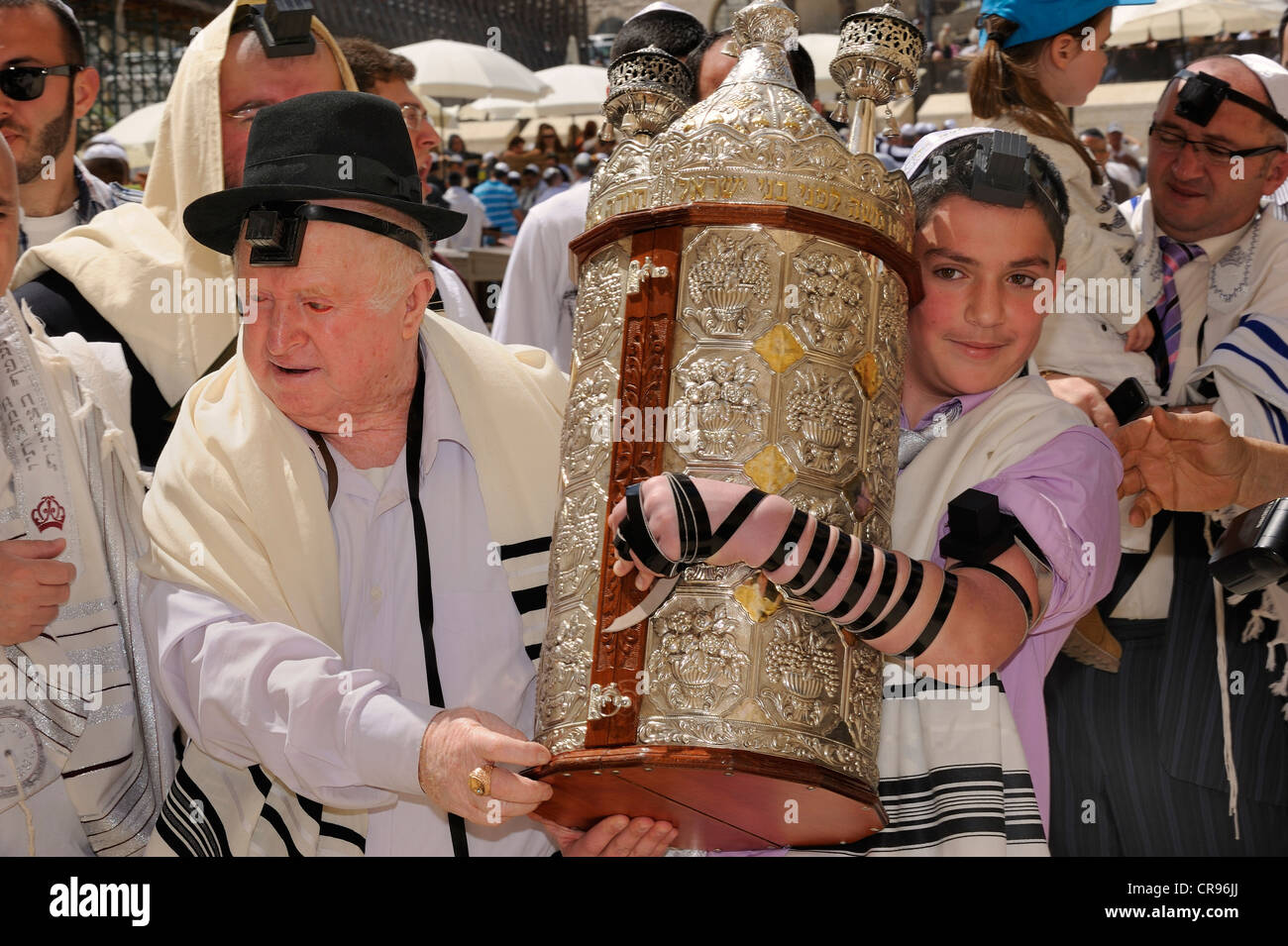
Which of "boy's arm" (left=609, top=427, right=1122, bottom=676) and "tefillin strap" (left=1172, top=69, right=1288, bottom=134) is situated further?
"tefillin strap" (left=1172, top=69, right=1288, bottom=134)

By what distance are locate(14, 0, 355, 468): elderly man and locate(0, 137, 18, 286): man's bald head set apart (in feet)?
2.10

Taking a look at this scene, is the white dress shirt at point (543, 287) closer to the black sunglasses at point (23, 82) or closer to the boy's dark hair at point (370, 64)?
the boy's dark hair at point (370, 64)

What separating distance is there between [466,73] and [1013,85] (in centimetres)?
1606

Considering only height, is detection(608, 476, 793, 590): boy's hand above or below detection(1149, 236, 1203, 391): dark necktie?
below

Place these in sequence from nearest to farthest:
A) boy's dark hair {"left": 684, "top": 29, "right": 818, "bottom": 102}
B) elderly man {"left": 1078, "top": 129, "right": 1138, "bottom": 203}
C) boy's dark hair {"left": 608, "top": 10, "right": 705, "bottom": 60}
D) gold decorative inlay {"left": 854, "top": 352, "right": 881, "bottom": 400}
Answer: gold decorative inlay {"left": 854, "top": 352, "right": 881, "bottom": 400} < boy's dark hair {"left": 684, "top": 29, "right": 818, "bottom": 102} < boy's dark hair {"left": 608, "top": 10, "right": 705, "bottom": 60} < elderly man {"left": 1078, "top": 129, "right": 1138, "bottom": 203}

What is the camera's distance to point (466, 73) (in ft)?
61.4

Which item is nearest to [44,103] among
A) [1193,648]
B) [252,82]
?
[252,82]

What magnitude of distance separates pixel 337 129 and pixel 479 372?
1.85 feet

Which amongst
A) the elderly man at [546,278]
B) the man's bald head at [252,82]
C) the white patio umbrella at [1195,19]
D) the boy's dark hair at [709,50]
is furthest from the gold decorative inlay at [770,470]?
the white patio umbrella at [1195,19]

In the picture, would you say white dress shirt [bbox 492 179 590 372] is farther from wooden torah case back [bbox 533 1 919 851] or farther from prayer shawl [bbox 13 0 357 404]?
wooden torah case back [bbox 533 1 919 851]

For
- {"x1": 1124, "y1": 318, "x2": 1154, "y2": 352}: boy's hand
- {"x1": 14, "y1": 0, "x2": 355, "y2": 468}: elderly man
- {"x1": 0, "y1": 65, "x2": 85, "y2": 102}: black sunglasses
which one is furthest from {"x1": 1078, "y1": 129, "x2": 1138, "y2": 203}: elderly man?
{"x1": 0, "y1": 65, "x2": 85, "y2": 102}: black sunglasses

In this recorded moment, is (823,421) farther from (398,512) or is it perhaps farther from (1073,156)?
(1073,156)

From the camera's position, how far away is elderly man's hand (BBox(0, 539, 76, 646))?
258 centimetres
